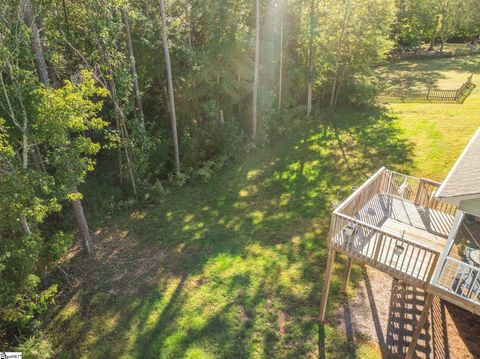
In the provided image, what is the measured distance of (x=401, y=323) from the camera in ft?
31.0

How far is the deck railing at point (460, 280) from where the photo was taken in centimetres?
695

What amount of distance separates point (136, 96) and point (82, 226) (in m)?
6.93

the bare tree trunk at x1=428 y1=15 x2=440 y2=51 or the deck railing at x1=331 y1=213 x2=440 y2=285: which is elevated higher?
the bare tree trunk at x1=428 y1=15 x2=440 y2=51

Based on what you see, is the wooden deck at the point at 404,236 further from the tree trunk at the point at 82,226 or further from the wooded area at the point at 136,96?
the tree trunk at the point at 82,226

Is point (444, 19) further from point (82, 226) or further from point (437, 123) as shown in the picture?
point (82, 226)

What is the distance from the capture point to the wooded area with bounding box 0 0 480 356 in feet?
28.4

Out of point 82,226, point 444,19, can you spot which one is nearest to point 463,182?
point 82,226

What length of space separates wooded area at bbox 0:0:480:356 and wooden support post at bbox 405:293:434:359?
31.4ft

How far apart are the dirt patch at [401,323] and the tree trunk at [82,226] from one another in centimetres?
934

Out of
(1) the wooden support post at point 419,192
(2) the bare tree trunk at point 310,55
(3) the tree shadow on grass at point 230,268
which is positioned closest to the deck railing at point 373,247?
(3) the tree shadow on grass at point 230,268

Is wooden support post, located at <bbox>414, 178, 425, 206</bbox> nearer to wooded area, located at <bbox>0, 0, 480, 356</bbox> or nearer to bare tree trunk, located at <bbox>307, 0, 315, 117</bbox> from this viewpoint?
wooded area, located at <bbox>0, 0, 480, 356</bbox>

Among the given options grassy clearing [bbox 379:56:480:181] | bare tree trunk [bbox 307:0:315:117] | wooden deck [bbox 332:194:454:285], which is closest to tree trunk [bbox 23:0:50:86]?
wooden deck [bbox 332:194:454:285]

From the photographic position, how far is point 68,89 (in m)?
8.98

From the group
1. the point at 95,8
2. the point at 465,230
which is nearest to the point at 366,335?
the point at 465,230
